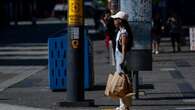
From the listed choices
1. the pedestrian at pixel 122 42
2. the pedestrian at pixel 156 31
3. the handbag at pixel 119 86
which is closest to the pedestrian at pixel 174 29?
the pedestrian at pixel 156 31

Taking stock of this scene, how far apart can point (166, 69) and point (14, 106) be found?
9.50 metres

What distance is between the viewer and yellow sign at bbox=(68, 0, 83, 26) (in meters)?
14.5

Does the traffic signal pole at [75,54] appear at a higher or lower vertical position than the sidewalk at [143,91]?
higher

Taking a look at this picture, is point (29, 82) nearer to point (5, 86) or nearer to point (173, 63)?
point (5, 86)

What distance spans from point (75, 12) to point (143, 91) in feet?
11.6

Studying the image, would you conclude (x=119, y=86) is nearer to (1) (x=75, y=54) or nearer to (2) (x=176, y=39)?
(1) (x=75, y=54)

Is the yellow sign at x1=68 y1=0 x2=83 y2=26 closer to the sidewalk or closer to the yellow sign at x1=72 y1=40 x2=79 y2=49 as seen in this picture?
the yellow sign at x1=72 y1=40 x2=79 y2=49

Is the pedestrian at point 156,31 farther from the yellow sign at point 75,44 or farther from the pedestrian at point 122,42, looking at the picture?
the pedestrian at point 122,42

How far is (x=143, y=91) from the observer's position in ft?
56.7

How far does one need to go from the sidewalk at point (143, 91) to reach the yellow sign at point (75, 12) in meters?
1.68

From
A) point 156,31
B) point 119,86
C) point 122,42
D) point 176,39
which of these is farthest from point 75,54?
point 176,39

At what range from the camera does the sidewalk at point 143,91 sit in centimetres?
A: 1533

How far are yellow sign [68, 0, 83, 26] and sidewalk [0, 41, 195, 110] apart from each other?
168 centimetres

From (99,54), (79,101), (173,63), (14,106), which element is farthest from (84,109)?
(99,54)
